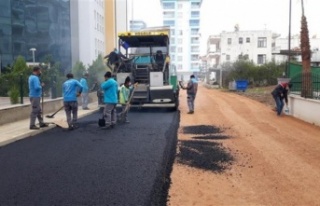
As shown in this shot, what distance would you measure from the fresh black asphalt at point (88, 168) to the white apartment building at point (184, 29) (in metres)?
81.9

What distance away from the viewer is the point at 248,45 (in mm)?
60406

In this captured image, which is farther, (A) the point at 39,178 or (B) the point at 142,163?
(B) the point at 142,163

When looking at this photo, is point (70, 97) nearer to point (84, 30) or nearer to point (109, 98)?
point (109, 98)

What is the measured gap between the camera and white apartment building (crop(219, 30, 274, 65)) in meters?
59.7

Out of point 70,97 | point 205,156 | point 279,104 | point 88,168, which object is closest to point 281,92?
point 279,104

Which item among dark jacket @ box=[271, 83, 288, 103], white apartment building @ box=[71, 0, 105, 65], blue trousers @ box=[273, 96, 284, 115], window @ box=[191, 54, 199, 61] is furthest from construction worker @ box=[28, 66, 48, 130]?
window @ box=[191, 54, 199, 61]

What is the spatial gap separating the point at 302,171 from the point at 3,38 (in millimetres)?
26033

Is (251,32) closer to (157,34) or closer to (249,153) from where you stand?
(157,34)

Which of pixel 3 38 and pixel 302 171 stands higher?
pixel 3 38

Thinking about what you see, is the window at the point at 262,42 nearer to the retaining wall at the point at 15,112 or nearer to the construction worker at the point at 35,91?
the retaining wall at the point at 15,112

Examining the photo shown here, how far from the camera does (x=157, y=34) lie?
15.9 metres

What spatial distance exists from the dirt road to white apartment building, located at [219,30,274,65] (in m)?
49.4

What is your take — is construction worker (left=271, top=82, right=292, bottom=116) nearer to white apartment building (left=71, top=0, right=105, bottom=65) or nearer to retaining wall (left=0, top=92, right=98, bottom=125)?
retaining wall (left=0, top=92, right=98, bottom=125)

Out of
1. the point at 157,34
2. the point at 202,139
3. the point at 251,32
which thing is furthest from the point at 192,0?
the point at 202,139
